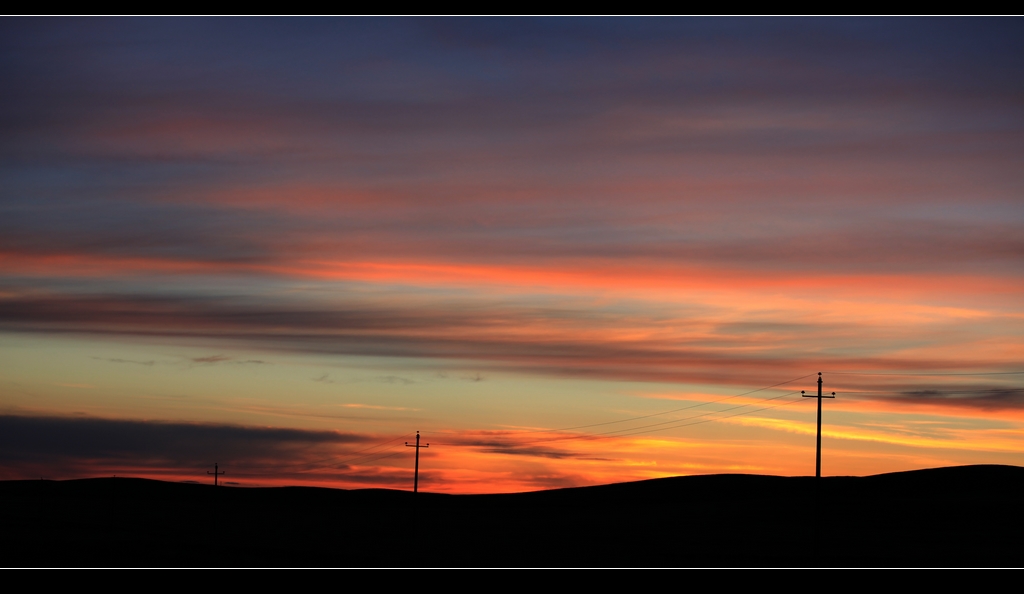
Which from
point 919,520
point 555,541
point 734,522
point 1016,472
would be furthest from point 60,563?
point 1016,472

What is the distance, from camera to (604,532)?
130 metres

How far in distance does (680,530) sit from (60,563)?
79418mm

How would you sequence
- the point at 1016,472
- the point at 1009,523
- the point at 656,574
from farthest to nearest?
the point at 1016,472
the point at 1009,523
the point at 656,574

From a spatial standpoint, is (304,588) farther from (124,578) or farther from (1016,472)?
(1016,472)

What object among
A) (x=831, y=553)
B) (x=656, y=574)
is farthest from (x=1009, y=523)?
(x=656, y=574)

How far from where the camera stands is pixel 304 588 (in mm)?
44094

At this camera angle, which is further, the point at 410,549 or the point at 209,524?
the point at 209,524

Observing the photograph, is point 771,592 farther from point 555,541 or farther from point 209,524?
point 209,524

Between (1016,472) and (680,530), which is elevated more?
(1016,472)

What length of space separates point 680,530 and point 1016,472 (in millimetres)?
87071

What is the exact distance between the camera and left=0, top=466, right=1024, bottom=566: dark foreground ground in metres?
84.8

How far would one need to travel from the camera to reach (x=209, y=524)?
160000 millimetres

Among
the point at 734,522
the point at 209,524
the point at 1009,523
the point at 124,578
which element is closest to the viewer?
the point at 124,578

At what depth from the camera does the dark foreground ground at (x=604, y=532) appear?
84812mm
